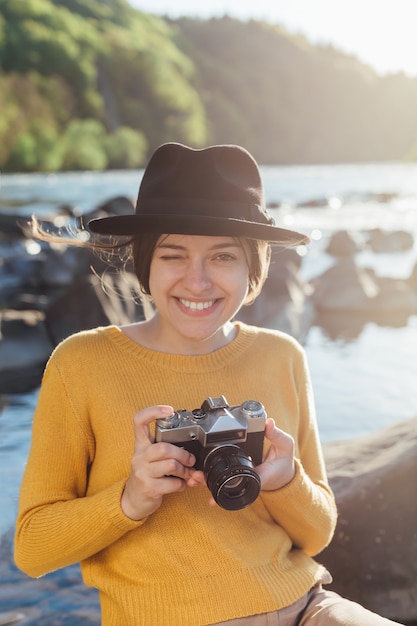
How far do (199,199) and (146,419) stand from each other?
0.57 meters

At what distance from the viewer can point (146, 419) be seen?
140 centimetres

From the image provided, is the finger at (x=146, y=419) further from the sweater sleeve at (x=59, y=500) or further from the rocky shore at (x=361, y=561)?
the rocky shore at (x=361, y=561)

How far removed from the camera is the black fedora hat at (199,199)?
1.57 m

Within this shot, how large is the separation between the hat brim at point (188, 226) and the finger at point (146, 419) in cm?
44

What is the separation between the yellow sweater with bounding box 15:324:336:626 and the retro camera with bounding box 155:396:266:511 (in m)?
0.21

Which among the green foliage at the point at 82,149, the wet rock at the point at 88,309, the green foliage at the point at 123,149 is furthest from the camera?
the green foliage at the point at 123,149

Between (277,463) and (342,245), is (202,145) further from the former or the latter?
(277,463)

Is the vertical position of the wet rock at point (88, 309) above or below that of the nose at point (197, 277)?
below

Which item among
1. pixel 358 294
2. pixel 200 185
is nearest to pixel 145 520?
pixel 200 185

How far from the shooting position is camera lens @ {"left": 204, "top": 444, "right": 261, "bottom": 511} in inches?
52.7

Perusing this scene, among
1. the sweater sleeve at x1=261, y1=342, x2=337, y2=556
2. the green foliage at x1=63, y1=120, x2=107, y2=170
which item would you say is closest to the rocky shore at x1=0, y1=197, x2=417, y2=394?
the sweater sleeve at x1=261, y1=342, x2=337, y2=556

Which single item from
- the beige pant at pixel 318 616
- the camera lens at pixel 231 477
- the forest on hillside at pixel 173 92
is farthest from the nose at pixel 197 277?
the forest on hillside at pixel 173 92

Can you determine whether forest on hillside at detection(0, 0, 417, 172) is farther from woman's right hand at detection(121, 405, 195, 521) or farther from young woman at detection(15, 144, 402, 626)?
woman's right hand at detection(121, 405, 195, 521)

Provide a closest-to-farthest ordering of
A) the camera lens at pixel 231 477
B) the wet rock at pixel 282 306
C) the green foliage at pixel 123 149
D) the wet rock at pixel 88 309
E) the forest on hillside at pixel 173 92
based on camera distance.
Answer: the camera lens at pixel 231 477 → the wet rock at pixel 88 309 → the wet rock at pixel 282 306 → the forest on hillside at pixel 173 92 → the green foliage at pixel 123 149
